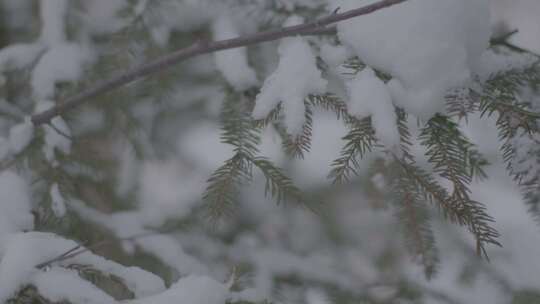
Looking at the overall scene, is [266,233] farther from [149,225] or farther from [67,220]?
[67,220]

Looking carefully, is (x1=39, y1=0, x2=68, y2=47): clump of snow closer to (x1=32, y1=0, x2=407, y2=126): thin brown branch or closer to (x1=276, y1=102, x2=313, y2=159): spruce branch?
(x1=32, y1=0, x2=407, y2=126): thin brown branch

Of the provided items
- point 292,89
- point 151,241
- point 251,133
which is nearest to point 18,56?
point 151,241

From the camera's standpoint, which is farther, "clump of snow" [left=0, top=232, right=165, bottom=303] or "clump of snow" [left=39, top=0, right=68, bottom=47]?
"clump of snow" [left=39, top=0, right=68, bottom=47]

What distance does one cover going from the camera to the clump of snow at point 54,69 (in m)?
1.29

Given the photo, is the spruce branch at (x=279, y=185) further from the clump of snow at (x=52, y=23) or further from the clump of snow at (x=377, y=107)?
the clump of snow at (x=52, y=23)

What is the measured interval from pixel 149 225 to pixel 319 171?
5.29 feet

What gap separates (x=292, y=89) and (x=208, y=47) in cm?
18

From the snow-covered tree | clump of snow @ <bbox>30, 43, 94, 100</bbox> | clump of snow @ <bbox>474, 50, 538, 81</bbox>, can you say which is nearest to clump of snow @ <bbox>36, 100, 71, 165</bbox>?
the snow-covered tree

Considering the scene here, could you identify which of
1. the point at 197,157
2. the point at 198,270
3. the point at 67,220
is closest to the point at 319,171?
the point at 197,157

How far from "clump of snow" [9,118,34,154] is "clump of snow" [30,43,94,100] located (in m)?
0.18

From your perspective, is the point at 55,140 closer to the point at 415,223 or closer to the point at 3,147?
the point at 3,147

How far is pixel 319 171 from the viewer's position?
Result: 116 inches

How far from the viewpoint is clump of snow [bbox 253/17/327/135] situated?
2.60ft

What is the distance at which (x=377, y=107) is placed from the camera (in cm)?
77
